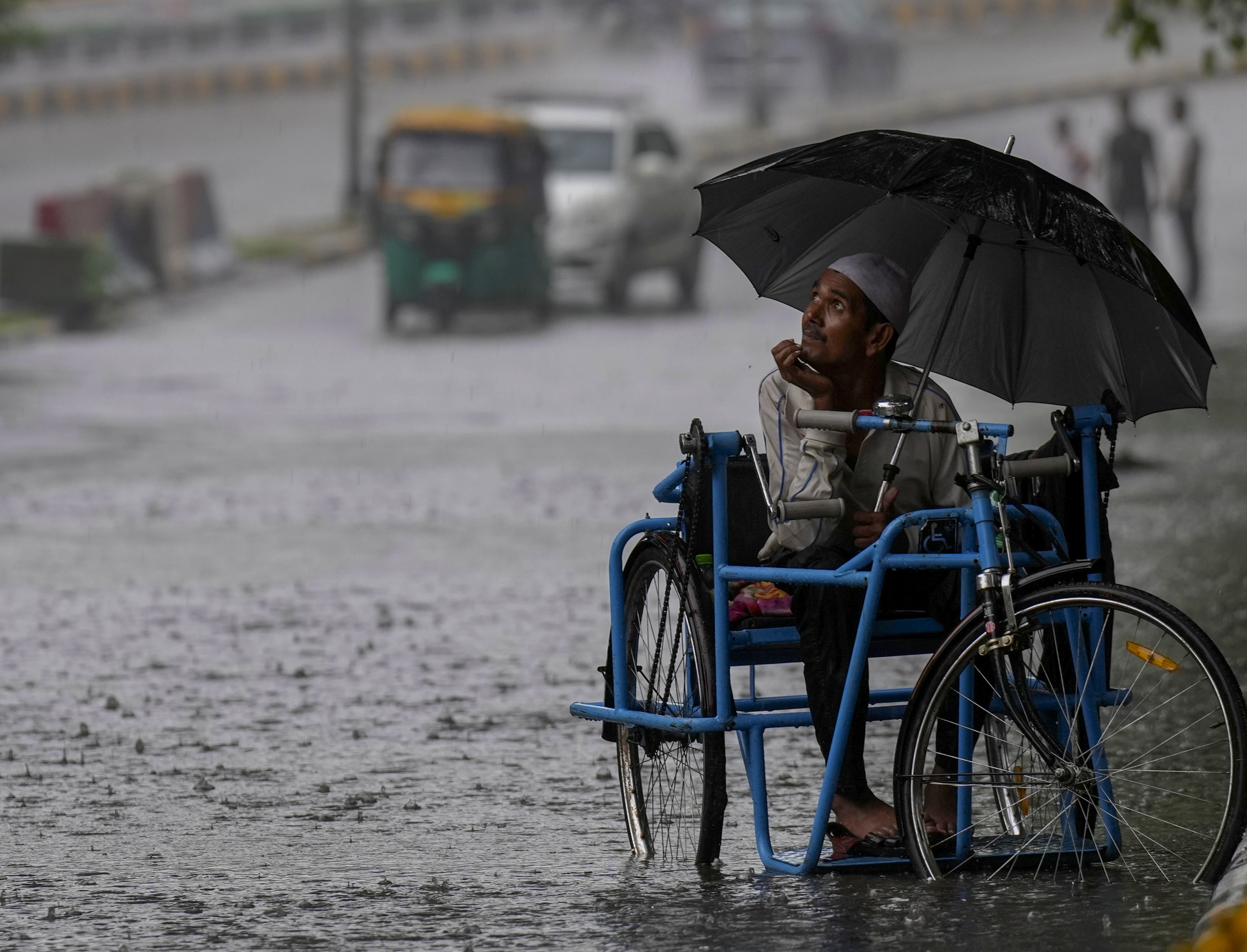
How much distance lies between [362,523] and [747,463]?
6.54 meters

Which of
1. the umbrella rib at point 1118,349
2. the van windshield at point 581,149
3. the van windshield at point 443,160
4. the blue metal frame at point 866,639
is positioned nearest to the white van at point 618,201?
the van windshield at point 581,149

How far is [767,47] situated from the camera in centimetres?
4544

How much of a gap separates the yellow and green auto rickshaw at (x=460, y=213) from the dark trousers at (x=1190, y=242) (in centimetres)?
596

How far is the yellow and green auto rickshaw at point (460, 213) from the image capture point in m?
23.1

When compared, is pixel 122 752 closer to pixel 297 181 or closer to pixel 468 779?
pixel 468 779

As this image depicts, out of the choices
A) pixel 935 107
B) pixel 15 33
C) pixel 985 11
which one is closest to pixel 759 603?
pixel 15 33

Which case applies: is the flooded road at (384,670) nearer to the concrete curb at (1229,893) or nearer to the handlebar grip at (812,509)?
the concrete curb at (1229,893)

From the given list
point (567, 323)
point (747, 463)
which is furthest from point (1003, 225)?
point (567, 323)

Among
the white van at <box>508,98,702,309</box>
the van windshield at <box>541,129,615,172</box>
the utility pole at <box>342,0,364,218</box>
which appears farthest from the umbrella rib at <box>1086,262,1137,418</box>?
the utility pole at <box>342,0,364,218</box>

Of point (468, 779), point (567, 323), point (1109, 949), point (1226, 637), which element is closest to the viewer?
point (1109, 949)

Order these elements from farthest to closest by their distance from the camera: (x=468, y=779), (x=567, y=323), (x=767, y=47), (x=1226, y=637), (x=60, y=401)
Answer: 1. (x=767, y=47)
2. (x=567, y=323)
3. (x=60, y=401)
4. (x=1226, y=637)
5. (x=468, y=779)

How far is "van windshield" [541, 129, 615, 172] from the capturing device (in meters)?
25.2

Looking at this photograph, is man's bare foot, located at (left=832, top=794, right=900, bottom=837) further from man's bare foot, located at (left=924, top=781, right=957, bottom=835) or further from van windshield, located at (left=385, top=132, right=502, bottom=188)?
van windshield, located at (left=385, top=132, right=502, bottom=188)

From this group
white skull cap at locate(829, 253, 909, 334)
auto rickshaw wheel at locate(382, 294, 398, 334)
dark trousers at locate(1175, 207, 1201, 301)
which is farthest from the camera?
dark trousers at locate(1175, 207, 1201, 301)
